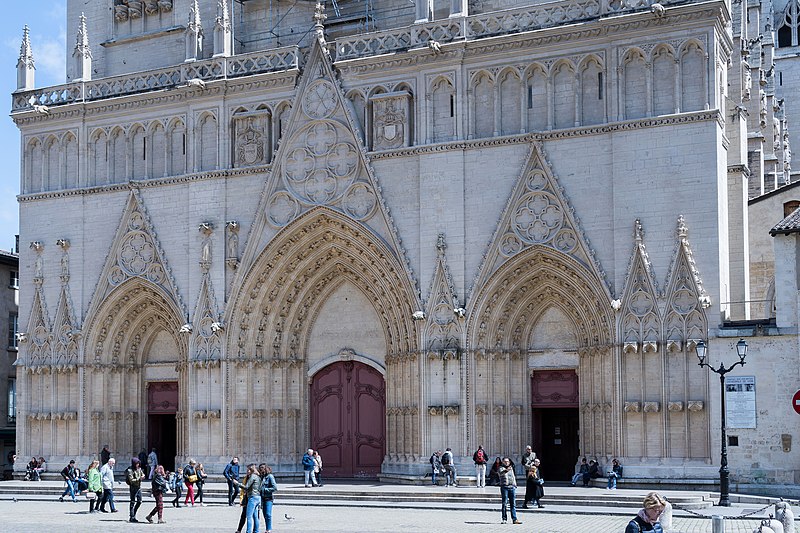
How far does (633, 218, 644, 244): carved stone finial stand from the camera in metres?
34.2

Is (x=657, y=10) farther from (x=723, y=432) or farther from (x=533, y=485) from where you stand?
(x=533, y=485)

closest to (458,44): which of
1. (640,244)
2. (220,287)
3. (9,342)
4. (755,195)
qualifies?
(640,244)

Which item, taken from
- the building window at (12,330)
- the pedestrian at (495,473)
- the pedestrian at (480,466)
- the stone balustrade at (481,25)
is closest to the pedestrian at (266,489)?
the pedestrian at (495,473)

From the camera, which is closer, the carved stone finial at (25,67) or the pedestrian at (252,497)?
the pedestrian at (252,497)

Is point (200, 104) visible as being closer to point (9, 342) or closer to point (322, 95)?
point (322, 95)

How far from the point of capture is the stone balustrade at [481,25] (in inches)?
1407

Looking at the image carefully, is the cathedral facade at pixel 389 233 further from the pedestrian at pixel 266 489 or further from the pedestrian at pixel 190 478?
the pedestrian at pixel 266 489

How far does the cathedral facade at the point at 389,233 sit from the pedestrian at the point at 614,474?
50cm

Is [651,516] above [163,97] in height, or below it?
below

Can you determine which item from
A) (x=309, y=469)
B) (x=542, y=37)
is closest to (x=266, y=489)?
(x=309, y=469)

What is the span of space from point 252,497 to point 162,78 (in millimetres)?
22175

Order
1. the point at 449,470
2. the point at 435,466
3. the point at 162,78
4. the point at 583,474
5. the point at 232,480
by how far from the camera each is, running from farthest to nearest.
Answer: the point at 162,78 → the point at 435,466 → the point at 449,470 → the point at 583,474 → the point at 232,480

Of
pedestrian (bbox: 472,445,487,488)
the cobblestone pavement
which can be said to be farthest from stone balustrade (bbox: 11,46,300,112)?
the cobblestone pavement

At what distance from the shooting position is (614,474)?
3338 cm
